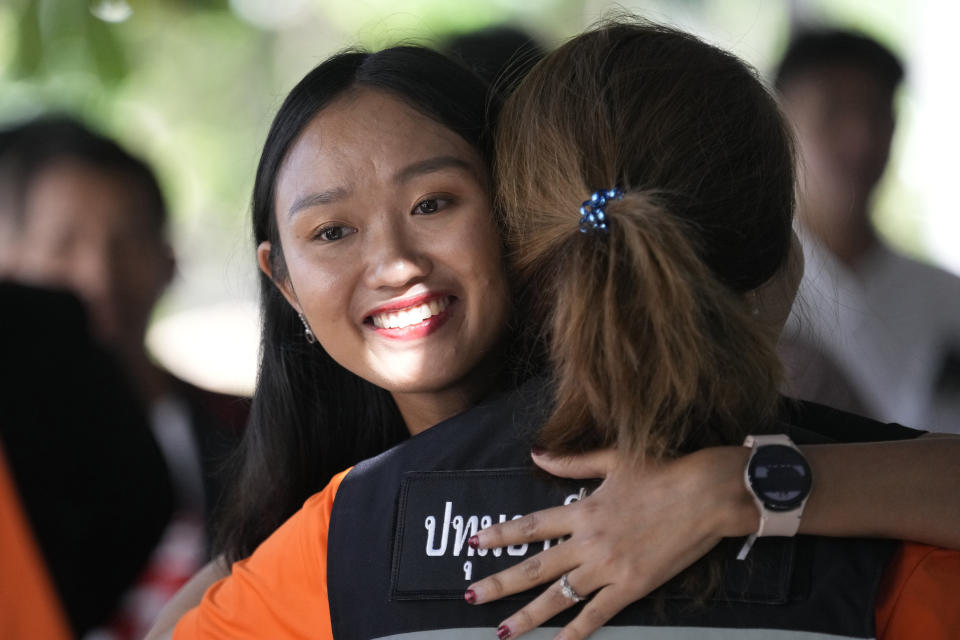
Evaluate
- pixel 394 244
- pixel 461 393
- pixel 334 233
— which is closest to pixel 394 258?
pixel 394 244

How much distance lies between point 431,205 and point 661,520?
0.59 metres

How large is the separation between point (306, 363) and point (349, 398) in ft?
0.33

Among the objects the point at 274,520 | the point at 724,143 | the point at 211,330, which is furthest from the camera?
the point at 211,330

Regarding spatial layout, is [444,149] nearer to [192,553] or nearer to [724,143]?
[724,143]

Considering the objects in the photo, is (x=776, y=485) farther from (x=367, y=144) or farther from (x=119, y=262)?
(x=119, y=262)

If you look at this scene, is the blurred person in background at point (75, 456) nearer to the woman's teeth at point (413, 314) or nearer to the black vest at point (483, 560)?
the woman's teeth at point (413, 314)

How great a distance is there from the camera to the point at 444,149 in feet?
4.94

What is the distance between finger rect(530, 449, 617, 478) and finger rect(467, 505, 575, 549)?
39 mm

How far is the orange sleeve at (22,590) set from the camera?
85.4 inches

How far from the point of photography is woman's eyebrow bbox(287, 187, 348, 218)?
148 centimetres

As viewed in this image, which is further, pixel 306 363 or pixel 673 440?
pixel 306 363

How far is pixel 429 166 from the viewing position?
4.87ft

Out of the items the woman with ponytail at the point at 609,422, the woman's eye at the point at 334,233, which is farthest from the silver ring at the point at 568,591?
the woman's eye at the point at 334,233

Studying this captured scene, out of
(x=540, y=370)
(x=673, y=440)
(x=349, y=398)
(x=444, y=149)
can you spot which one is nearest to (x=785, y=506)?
(x=673, y=440)
